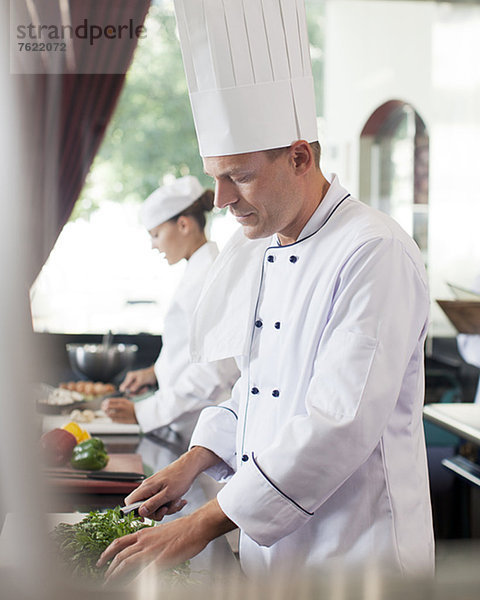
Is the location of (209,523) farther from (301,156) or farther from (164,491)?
(301,156)

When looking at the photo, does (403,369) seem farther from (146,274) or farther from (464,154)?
(146,274)

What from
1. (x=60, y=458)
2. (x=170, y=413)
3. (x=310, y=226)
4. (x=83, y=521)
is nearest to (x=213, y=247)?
(x=170, y=413)

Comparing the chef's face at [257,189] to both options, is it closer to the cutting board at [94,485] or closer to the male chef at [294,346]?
the male chef at [294,346]

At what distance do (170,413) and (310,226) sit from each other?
0.89m

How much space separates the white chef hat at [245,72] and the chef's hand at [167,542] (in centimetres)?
48

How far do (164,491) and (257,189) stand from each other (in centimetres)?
44

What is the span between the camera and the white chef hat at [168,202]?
2.06 m

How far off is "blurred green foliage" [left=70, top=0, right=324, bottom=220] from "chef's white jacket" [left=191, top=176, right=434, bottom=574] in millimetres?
2894

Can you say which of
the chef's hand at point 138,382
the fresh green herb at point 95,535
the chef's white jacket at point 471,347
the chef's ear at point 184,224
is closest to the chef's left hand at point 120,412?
the chef's hand at point 138,382

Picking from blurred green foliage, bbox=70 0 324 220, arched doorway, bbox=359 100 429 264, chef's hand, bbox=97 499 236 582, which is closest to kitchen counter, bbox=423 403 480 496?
chef's hand, bbox=97 499 236 582

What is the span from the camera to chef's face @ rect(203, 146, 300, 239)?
97 centimetres

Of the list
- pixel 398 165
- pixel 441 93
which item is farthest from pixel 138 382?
pixel 398 165

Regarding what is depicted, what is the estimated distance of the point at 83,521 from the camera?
2.96 ft

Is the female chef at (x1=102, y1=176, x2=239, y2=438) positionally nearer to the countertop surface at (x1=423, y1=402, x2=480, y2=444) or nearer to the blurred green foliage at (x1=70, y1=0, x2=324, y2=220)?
the countertop surface at (x1=423, y1=402, x2=480, y2=444)
